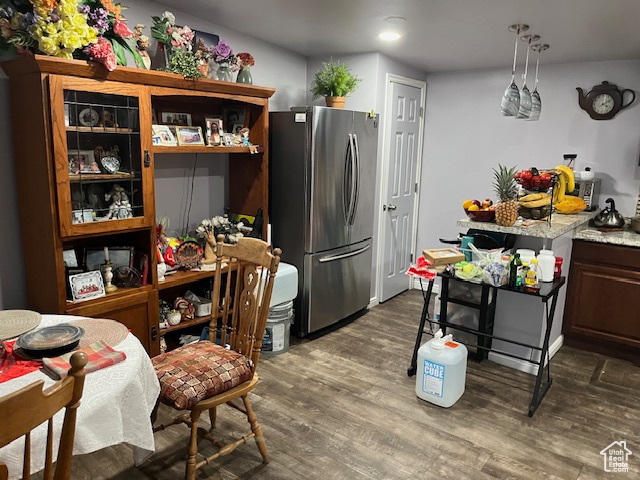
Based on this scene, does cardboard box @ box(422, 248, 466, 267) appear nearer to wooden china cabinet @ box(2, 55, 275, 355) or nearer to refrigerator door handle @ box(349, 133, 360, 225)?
refrigerator door handle @ box(349, 133, 360, 225)

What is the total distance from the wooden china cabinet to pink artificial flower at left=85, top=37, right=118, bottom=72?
4 centimetres

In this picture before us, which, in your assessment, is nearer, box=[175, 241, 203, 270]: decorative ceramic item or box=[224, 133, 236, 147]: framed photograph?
box=[175, 241, 203, 270]: decorative ceramic item

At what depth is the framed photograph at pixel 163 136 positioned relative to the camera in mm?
2848

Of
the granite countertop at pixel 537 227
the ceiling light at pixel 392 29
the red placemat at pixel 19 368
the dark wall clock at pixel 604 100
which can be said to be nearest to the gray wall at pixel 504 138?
the dark wall clock at pixel 604 100

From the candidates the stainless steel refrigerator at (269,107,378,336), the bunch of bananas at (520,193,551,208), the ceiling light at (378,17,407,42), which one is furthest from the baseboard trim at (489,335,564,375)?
the ceiling light at (378,17,407,42)

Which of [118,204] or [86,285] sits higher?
[118,204]

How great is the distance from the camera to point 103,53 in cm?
229

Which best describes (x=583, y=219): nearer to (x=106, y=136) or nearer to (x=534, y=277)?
(x=534, y=277)

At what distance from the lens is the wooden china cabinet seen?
7.42 ft

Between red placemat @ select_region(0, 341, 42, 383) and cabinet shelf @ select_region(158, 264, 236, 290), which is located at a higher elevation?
red placemat @ select_region(0, 341, 42, 383)

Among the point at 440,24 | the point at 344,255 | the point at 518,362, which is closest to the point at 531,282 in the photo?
the point at 518,362

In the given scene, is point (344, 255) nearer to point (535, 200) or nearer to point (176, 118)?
point (535, 200)

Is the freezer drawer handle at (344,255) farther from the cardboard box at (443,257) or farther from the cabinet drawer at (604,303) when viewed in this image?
the cabinet drawer at (604,303)

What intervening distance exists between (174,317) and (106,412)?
5.62 feet
